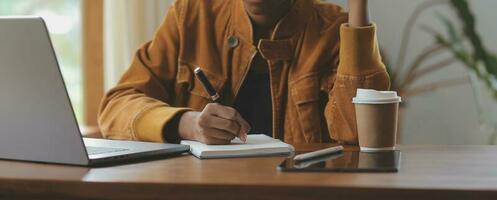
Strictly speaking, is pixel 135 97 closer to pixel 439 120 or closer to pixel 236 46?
pixel 236 46

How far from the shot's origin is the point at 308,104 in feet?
5.38

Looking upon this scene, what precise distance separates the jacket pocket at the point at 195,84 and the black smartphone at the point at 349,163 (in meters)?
0.56

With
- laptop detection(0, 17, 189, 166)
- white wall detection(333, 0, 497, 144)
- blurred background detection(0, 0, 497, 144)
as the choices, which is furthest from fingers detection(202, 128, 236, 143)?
white wall detection(333, 0, 497, 144)

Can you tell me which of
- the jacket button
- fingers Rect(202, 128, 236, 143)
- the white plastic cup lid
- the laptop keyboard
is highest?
the jacket button

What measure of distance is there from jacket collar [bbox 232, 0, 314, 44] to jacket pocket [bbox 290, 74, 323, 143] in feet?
0.38

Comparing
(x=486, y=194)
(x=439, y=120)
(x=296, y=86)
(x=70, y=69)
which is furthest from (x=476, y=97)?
(x=486, y=194)

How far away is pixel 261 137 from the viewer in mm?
1378

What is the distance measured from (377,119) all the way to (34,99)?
550 millimetres

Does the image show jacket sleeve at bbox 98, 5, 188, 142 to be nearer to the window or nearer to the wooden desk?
the wooden desk

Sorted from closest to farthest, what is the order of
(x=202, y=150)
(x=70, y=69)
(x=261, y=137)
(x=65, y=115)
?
1. (x=65, y=115)
2. (x=202, y=150)
3. (x=261, y=137)
4. (x=70, y=69)

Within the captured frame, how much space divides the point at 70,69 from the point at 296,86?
141 centimetres

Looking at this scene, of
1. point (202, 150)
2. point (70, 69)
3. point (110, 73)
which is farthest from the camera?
point (70, 69)

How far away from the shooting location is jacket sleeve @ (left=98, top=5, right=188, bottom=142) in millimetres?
1438

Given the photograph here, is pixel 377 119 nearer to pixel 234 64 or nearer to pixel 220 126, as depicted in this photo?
pixel 220 126
